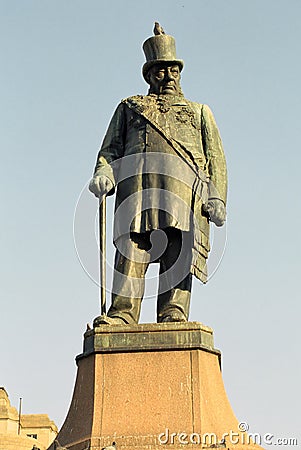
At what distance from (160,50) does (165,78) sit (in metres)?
0.32

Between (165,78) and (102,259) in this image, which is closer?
(102,259)

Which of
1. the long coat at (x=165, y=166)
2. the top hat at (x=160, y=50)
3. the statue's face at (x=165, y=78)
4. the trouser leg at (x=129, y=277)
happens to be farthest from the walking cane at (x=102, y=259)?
the top hat at (x=160, y=50)

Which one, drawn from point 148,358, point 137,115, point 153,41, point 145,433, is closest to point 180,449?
point 145,433

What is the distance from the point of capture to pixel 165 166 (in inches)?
448

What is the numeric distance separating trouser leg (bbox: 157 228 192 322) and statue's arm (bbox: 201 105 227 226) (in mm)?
409

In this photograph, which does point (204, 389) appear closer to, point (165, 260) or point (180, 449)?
point (180, 449)

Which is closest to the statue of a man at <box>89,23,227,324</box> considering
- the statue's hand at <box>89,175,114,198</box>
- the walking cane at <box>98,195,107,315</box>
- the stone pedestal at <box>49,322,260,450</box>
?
the statue's hand at <box>89,175,114,198</box>

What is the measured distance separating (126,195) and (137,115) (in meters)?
0.96

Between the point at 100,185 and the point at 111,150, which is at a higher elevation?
the point at 111,150

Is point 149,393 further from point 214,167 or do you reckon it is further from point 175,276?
point 214,167

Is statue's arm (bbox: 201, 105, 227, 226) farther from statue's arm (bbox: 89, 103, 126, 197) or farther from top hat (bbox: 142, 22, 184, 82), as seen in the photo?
statue's arm (bbox: 89, 103, 126, 197)

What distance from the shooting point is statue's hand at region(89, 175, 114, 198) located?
11305 millimetres

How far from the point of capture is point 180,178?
11336 mm

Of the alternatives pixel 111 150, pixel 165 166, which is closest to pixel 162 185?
pixel 165 166
